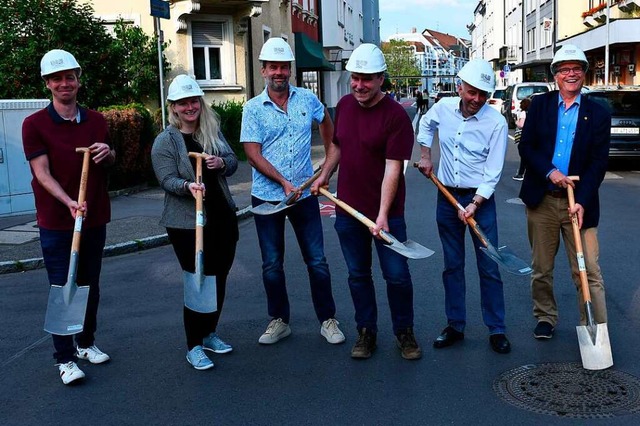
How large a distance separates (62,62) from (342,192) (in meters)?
1.90

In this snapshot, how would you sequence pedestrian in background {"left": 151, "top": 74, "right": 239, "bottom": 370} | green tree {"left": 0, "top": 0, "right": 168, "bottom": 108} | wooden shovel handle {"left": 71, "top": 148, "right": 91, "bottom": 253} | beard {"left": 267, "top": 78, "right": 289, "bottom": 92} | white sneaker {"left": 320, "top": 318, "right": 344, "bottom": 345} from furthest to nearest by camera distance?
green tree {"left": 0, "top": 0, "right": 168, "bottom": 108}
white sneaker {"left": 320, "top": 318, "right": 344, "bottom": 345}
beard {"left": 267, "top": 78, "right": 289, "bottom": 92}
pedestrian in background {"left": 151, "top": 74, "right": 239, "bottom": 370}
wooden shovel handle {"left": 71, "top": 148, "right": 91, "bottom": 253}

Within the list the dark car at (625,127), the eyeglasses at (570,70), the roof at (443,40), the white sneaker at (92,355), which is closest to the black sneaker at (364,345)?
the white sneaker at (92,355)

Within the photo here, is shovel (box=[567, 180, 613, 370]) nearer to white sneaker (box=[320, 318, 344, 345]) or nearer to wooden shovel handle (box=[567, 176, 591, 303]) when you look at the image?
wooden shovel handle (box=[567, 176, 591, 303])

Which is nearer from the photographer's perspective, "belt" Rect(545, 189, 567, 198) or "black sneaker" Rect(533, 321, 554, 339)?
"belt" Rect(545, 189, 567, 198)

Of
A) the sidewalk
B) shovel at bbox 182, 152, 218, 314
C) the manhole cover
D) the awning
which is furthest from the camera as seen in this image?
the awning

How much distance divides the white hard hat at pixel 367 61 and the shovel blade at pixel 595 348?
2045 millimetres

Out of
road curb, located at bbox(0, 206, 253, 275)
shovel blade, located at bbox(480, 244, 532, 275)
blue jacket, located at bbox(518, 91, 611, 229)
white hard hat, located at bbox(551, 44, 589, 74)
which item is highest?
white hard hat, located at bbox(551, 44, 589, 74)

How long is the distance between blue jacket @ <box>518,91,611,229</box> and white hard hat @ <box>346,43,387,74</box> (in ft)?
3.88

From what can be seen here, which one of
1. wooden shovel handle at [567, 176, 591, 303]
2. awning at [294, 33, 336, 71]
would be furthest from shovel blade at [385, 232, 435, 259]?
awning at [294, 33, 336, 71]

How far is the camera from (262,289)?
698 cm

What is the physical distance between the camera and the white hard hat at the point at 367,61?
15.2 feet

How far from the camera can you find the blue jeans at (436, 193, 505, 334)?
5.07 m

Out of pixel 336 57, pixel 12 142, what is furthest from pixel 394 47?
pixel 12 142

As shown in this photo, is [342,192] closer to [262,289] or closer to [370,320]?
[370,320]
